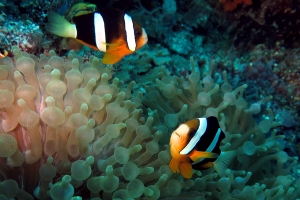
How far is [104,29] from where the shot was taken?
Result: 176 centimetres

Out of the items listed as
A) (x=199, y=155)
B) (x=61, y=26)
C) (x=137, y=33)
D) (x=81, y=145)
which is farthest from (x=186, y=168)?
(x=61, y=26)

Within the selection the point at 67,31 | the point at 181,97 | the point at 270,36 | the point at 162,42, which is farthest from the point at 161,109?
the point at 270,36

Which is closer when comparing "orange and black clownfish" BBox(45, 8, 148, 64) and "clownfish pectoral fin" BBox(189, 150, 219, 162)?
"clownfish pectoral fin" BBox(189, 150, 219, 162)

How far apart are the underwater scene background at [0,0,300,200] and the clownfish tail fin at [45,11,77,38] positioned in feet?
0.51

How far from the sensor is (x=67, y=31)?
5.83 ft

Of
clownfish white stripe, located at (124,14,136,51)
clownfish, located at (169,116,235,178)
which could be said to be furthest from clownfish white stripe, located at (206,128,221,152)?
clownfish white stripe, located at (124,14,136,51)

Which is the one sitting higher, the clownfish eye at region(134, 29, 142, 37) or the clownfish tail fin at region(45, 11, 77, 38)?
the clownfish eye at region(134, 29, 142, 37)

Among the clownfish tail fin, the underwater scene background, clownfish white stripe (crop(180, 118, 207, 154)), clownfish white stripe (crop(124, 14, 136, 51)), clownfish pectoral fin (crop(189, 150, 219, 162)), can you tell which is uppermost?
clownfish white stripe (crop(124, 14, 136, 51))

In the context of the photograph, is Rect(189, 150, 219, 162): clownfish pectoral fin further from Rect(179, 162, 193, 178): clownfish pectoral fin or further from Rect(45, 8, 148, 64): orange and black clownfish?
Rect(45, 8, 148, 64): orange and black clownfish

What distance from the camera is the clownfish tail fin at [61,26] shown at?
1.77m

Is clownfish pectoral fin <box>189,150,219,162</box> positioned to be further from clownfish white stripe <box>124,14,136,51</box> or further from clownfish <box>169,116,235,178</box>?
clownfish white stripe <box>124,14,136,51</box>

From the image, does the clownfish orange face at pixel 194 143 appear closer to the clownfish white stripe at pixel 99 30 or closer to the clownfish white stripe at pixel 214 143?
the clownfish white stripe at pixel 214 143

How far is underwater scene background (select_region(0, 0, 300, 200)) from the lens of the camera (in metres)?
1.48

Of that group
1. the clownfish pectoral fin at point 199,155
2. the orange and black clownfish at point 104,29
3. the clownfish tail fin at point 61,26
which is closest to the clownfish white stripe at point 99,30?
the orange and black clownfish at point 104,29
